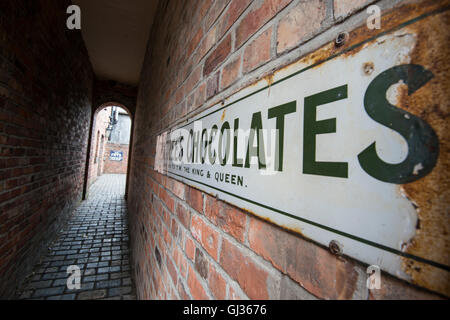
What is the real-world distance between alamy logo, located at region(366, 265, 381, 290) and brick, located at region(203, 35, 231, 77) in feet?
2.12

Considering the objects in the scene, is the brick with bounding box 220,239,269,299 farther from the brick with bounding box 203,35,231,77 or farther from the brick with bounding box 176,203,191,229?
the brick with bounding box 203,35,231,77

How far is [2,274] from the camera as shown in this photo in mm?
1716

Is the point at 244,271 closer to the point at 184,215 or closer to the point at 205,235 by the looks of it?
the point at 205,235

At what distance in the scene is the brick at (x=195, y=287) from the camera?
640mm

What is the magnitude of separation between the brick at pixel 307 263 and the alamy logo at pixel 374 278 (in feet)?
0.06

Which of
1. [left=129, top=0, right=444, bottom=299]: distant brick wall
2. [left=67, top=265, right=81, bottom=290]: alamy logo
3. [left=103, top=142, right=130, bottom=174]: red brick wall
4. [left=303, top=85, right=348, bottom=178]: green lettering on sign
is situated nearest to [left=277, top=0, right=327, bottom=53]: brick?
[left=129, top=0, right=444, bottom=299]: distant brick wall

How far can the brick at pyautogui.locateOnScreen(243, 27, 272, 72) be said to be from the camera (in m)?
0.48

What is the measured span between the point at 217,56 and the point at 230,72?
15 cm

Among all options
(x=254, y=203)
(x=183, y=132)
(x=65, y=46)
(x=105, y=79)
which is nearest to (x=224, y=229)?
(x=254, y=203)

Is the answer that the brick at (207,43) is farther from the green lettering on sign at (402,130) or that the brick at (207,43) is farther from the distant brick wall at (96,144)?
the distant brick wall at (96,144)

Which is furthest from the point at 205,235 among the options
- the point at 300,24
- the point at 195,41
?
the point at 195,41
